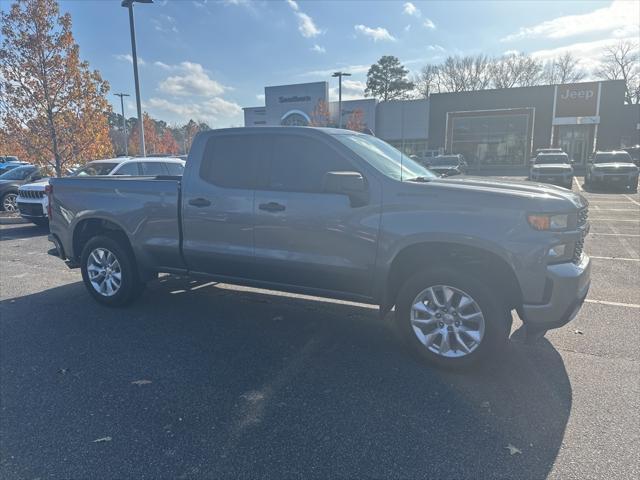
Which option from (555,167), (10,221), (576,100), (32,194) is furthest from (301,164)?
(576,100)

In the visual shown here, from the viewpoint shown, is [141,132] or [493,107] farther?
[493,107]

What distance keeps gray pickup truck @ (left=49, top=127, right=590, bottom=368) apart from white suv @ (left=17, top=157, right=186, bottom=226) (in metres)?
5.23

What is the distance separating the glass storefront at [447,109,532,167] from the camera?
1535 inches

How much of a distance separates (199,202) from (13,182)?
1226cm

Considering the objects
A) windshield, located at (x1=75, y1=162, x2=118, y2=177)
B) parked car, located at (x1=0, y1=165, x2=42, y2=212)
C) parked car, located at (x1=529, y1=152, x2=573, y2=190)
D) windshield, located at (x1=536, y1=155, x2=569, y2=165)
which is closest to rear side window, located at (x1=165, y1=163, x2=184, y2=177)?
windshield, located at (x1=75, y1=162, x2=118, y2=177)

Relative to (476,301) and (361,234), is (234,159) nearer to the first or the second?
(361,234)

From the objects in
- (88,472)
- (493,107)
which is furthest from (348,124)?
(88,472)

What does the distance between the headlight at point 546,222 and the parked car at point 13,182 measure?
48.0ft

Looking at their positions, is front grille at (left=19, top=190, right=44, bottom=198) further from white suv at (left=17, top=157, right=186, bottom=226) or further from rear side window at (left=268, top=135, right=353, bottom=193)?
rear side window at (left=268, top=135, right=353, bottom=193)

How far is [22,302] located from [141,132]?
10.4m

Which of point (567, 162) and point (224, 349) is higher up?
Result: point (567, 162)

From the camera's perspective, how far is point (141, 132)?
1482cm

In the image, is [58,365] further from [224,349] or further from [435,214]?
[435,214]

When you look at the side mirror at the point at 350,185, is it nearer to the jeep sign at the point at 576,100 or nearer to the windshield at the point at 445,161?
the windshield at the point at 445,161
